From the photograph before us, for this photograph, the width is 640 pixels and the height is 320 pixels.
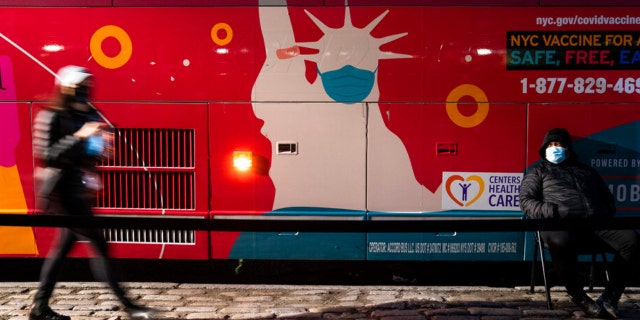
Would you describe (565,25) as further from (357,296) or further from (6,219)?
(6,219)

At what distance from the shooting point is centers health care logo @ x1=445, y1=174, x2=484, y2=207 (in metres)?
5.68

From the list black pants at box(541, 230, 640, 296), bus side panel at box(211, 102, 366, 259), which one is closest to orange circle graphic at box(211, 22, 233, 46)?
bus side panel at box(211, 102, 366, 259)

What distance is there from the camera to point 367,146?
5.69 meters

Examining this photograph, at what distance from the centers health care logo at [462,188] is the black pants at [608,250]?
891mm

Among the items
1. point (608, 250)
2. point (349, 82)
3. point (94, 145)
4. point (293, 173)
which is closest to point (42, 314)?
point (94, 145)

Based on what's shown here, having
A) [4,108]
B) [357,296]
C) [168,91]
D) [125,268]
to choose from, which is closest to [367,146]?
[357,296]

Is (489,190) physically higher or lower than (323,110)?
lower

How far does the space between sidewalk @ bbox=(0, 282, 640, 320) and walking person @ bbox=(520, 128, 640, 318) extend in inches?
8.3

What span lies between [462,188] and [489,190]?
24 cm

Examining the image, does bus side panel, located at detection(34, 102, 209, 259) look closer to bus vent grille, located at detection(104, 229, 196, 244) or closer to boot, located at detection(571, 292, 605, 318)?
bus vent grille, located at detection(104, 229, 196, 244)

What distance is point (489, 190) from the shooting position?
5.67m

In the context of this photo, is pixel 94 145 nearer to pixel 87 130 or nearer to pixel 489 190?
pixel 87 130

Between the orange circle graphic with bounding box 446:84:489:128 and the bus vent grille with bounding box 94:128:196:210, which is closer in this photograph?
the orange circle graphic with bounding box 446:84:489:128

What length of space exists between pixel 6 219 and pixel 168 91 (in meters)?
2.18
